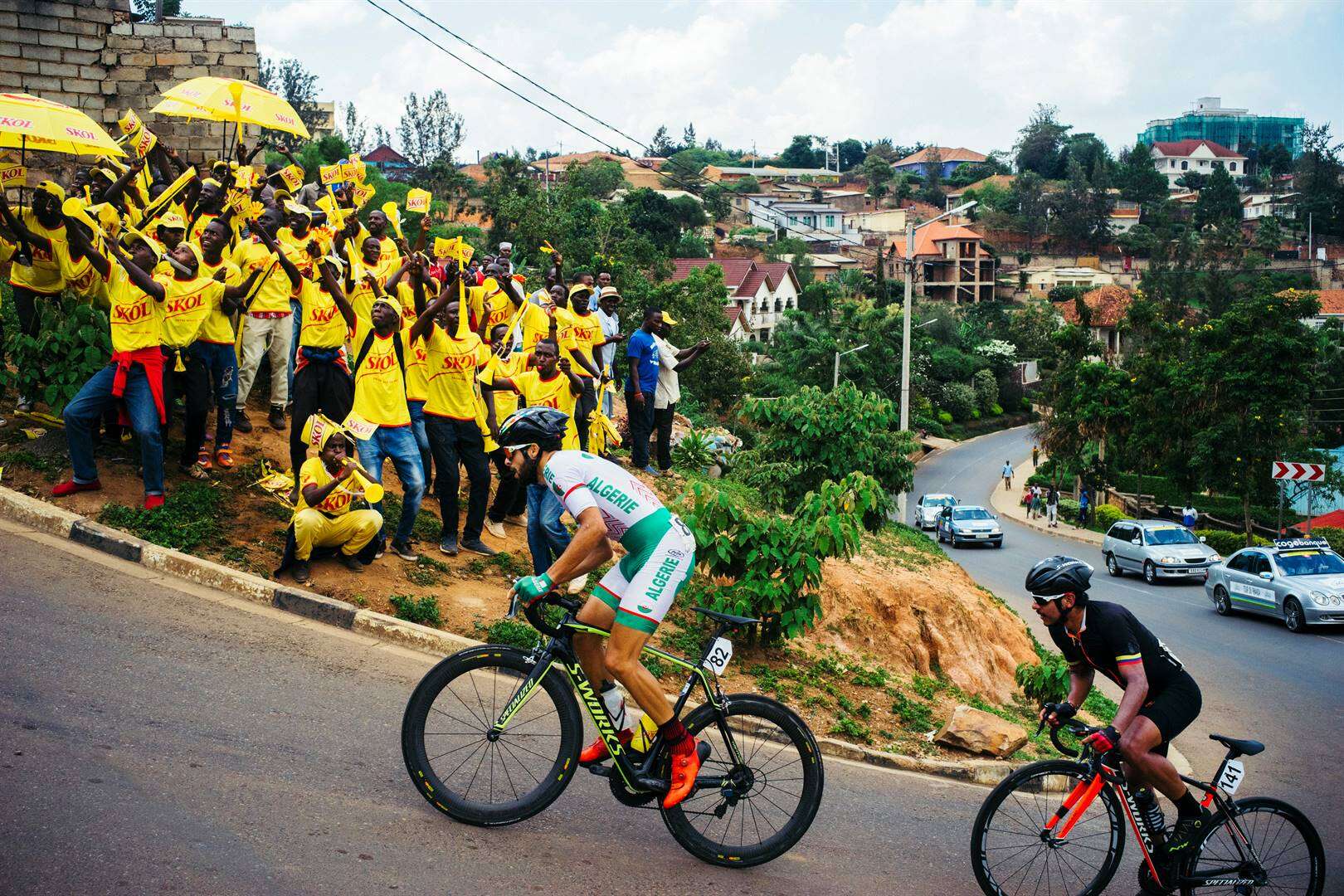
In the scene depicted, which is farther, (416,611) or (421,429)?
(421,429)

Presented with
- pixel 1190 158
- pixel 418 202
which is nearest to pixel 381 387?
pixel 418 202

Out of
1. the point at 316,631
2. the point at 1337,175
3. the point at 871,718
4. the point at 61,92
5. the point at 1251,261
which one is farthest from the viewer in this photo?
the point at 1337,175

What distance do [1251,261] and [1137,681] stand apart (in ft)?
338

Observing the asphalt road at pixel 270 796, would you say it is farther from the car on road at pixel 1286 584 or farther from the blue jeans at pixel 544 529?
the car on road at pixel 1286 584

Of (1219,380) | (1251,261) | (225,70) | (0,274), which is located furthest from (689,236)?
(0,274)

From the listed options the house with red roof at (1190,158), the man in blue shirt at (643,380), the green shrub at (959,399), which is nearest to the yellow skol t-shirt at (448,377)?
the man in blue shirt at (643,380)

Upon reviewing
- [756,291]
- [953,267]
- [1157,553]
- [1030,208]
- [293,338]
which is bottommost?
[1157,553]

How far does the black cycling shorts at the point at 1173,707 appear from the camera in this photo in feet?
18.9

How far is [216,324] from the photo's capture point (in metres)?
10.0

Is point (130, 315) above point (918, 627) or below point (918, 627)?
above

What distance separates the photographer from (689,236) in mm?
86062

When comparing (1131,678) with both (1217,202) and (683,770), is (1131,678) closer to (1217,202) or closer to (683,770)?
(683,770)

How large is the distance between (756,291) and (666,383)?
63579mm

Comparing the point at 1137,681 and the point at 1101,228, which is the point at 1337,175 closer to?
the point at 1101,228
